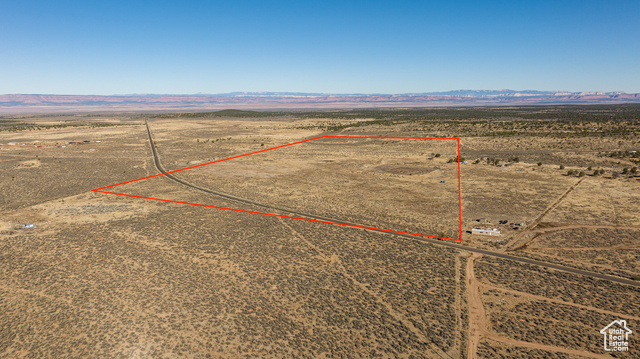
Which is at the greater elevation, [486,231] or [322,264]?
[486,231]

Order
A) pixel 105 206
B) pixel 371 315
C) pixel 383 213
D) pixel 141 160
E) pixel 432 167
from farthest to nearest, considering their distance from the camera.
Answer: pixel 141 160
pixel 432 167
pixel 105 206
pixel 383 213
pixel 371 315

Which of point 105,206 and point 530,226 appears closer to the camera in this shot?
point 530,226

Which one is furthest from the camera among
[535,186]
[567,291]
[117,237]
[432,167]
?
[432,167]

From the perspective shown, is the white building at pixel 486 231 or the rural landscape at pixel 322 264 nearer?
the rural landscape at pixel 322 264

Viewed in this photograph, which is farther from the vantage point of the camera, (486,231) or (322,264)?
(486,231)

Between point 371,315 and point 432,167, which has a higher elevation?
point 432,167

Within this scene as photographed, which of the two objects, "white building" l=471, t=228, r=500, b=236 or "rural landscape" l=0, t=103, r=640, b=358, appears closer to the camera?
"rural landscape" l=0, t=103, r=640, b=358

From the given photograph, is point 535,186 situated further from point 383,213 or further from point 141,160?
point 141,160

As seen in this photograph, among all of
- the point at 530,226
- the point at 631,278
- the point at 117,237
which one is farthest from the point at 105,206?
the point at 631,278
